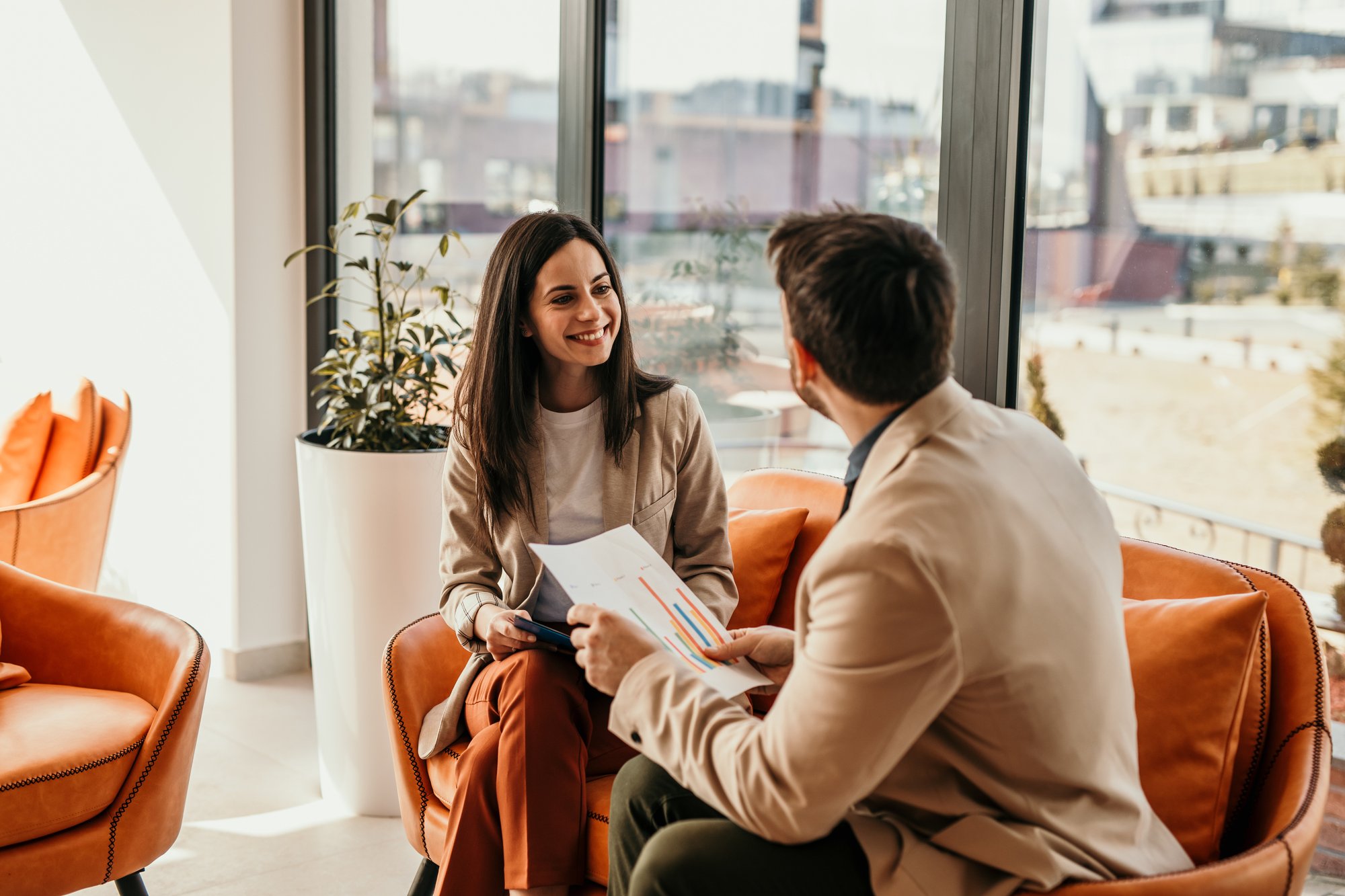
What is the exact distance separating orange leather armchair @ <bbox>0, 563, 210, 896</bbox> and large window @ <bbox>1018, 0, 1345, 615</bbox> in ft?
5.51

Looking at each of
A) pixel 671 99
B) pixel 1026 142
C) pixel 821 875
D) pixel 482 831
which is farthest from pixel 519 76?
pixel 821 875

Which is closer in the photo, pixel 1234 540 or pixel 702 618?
pixel 702 618

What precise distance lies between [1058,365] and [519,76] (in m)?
1.74

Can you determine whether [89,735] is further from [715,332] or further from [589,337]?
[715,332]

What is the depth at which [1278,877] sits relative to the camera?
137 centimetres

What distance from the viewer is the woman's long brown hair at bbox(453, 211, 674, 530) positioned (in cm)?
214

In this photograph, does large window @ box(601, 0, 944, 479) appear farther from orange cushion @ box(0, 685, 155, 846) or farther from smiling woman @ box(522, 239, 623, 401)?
orange cushion @ box(0, 685, 155, 846)

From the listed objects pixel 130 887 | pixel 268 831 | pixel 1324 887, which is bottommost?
pixel 268 831

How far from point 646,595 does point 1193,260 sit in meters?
1.09

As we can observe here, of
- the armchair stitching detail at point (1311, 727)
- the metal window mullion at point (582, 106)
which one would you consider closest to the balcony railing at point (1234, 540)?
the armchair stitching detail at point (1311, 727)

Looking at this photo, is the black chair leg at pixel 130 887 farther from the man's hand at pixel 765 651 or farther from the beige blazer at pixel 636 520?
the man's hand at pixel 765 651

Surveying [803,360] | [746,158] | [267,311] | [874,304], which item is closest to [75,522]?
[267,311]

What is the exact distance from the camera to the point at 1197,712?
1.58m

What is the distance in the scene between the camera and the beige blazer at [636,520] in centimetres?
213
